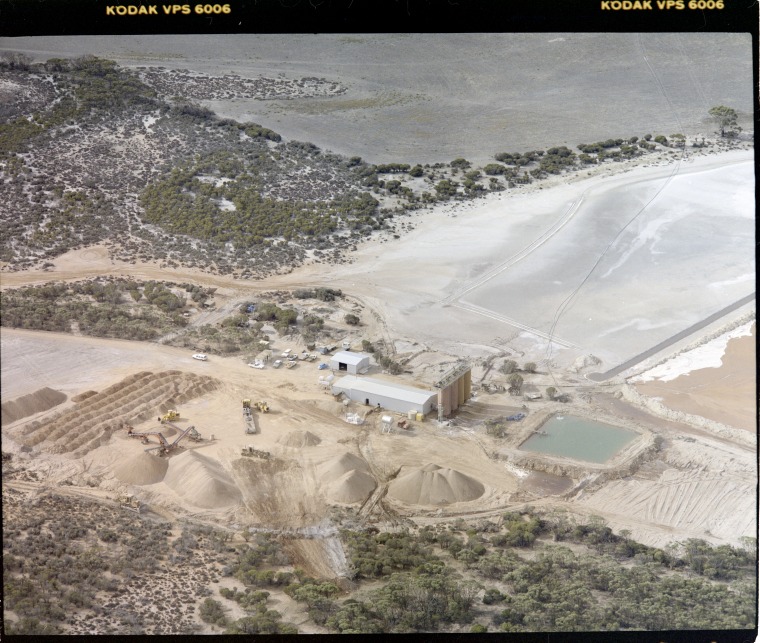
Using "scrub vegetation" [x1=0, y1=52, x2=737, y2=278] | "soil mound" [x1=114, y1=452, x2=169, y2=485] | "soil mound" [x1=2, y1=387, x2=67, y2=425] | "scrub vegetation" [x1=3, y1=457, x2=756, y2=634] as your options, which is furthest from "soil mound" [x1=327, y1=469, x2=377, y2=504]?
"scrub vegetation" [x1=0, y1=52, x2=737, y2=278]

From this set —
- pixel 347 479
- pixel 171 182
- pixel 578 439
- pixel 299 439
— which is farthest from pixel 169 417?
pixel 578 439

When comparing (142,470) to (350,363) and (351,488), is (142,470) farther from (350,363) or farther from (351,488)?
(350,363)

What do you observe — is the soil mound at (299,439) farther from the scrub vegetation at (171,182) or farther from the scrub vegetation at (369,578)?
the scrub vegetation at (171,182)

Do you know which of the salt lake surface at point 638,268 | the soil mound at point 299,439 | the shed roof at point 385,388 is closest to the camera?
the soil mound at point 299,439

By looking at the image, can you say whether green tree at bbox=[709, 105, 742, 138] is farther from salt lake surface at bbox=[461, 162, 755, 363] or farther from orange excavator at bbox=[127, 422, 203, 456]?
orange excavator at bbox=[127, 422, 203, 456]

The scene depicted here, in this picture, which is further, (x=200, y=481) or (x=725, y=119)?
(x=725, y=119)

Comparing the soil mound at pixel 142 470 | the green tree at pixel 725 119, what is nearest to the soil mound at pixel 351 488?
the soil mound at pixel 142 470

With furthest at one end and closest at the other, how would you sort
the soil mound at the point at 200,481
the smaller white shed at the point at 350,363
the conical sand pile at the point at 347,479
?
the smaller white shed at the point at 350,363 < the conical sand pile at the point at 347,479 < the soil mound at the point at 200,481
